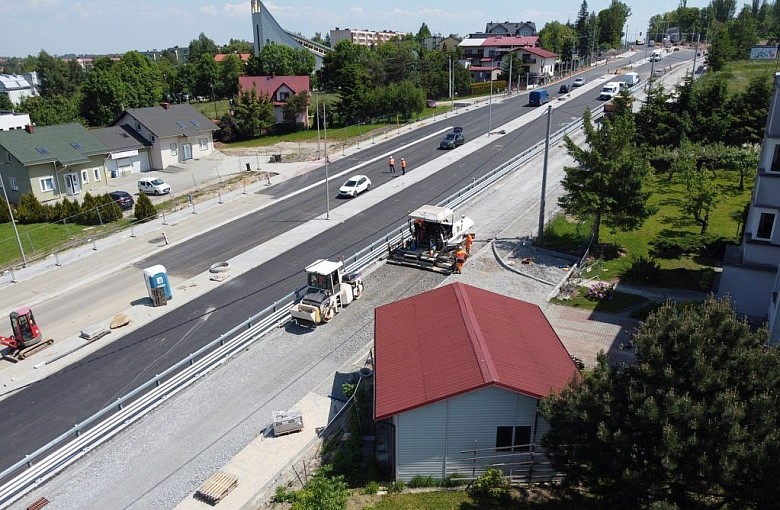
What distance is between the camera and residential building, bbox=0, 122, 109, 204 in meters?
47.3

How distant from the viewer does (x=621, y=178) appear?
29203 millimetres

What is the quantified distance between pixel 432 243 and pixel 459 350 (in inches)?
560

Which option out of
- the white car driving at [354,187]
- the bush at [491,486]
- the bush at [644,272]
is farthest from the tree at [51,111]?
the bush at [491,486]

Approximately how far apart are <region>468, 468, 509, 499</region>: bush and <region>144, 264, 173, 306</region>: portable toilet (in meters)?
18.5

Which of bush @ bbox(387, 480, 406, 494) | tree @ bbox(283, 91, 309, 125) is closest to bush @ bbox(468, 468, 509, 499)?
bush @ bbox(387, 480, 406, 494)

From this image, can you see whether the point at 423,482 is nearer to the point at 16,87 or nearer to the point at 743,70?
the point at 743,70

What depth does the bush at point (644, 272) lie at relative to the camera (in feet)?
90.0

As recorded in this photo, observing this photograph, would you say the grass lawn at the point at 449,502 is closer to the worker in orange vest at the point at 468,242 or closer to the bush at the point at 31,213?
the worker in orange vest at the point at 468,242

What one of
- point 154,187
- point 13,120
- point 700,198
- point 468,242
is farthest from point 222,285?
point 13,120

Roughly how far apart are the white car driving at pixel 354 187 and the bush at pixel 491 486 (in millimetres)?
30822

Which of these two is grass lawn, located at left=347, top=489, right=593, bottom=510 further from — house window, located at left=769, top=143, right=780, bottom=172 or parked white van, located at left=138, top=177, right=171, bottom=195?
parked white van, located at left=138, top=177, right=171, bottom=195

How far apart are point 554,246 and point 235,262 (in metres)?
18.5

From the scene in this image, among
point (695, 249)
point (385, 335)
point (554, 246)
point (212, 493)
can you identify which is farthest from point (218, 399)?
point (695, 249)

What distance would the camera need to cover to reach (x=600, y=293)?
87.2ft
